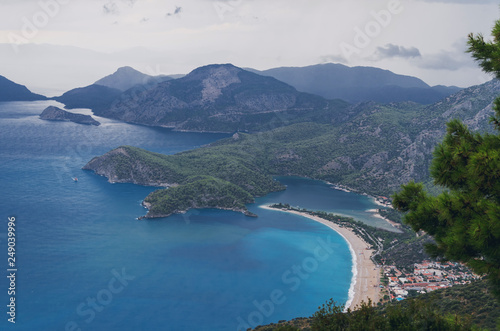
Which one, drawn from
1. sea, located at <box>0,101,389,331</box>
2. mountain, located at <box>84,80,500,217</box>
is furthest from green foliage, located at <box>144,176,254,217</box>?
sea, located at <box>0,101,389,331</box>

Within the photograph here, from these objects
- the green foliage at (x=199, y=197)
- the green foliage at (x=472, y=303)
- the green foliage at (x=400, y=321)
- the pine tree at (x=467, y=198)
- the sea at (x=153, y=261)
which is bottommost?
the sea at (x=153, y=261)

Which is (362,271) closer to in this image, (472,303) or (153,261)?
(472,303)

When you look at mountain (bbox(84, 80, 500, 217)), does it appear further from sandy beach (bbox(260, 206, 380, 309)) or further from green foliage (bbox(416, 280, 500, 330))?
green foliage (bbox(416, 280, 500, 330))

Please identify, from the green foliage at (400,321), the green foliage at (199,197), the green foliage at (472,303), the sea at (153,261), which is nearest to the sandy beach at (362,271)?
the sea at (153,261)

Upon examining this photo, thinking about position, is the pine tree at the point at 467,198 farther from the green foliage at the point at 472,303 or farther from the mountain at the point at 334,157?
the mountain at the point at 334,157

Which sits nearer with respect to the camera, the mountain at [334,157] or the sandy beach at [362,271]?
the sandy beach at [362,271]

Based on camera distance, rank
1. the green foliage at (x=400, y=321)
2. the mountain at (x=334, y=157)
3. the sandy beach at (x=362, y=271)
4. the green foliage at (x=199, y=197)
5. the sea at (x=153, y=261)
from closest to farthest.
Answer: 1. the green foliage at (x=400, y=321)
2. the sea at (x=153, y=261)
3. the sandy beach at (x=362, y=271)
4. the green foliage at (x=199, y=197)
5. the mountain at (x=334, y=157)

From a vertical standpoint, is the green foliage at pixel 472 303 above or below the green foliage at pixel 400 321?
below

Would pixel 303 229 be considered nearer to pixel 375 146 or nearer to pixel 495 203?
pixel 375 146
